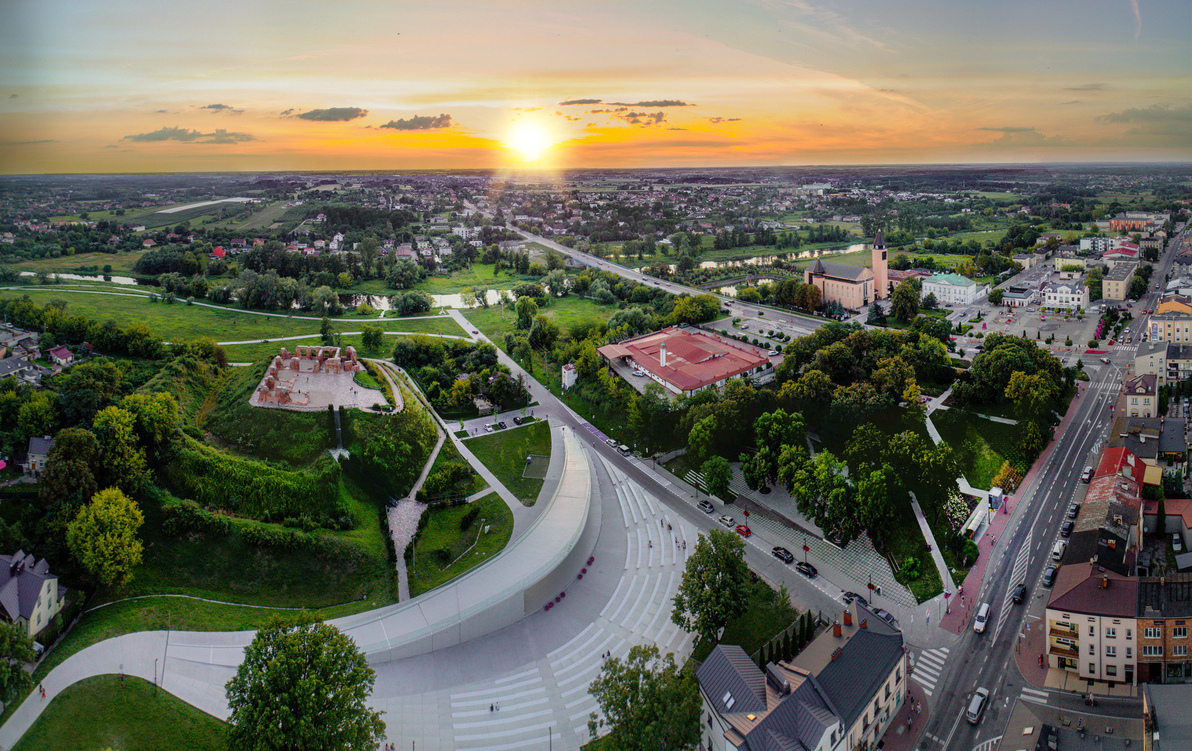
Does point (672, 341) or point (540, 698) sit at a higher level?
point (672, 341)

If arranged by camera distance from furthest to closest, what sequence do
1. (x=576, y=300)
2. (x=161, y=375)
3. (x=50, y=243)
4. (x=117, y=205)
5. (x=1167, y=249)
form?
(x=1167, y=249), (x=576, y=300), (x=117, y=205), (x=50, y=243), (x=161, y=375)

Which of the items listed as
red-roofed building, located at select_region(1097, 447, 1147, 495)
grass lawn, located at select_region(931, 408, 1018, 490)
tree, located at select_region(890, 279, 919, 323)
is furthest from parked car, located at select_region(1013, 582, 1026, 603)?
tree, located at select_region(890, 279, 919, 323)

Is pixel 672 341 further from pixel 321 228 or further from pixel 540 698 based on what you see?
pixel 321 228

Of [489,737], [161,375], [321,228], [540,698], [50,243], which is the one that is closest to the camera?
[489,737]

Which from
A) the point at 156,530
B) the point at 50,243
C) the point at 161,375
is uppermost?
the point at 50,243

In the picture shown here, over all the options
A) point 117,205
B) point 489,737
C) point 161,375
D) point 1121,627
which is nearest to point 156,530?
point 161,375

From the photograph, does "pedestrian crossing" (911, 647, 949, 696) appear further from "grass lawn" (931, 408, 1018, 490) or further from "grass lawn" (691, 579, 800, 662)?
"grass lawn" (931, 408, 1018, 490)

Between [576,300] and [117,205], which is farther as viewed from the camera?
[576,300]
